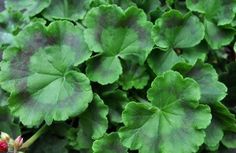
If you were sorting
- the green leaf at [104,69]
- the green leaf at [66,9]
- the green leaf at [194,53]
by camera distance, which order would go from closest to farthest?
the green leaf at [104,69], the green leaf at [194,53], the green leaf at [66,9]

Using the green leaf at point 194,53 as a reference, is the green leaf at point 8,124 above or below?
below

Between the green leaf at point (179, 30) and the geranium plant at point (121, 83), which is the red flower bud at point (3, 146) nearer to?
the geranium plant at point (121, 83)

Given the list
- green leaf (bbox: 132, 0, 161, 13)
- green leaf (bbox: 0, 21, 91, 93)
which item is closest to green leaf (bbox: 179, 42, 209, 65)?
green leaf (bbox: 132, 0, 161, 13)

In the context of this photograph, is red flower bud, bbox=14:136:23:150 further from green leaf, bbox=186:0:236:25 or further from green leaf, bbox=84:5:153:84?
green leaf, bbox=186:0:236:25

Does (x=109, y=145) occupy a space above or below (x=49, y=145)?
above

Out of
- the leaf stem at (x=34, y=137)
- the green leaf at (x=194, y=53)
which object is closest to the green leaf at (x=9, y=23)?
the leaf stem at (x=34, y=137)

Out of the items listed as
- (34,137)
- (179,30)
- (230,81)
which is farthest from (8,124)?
(230,81)

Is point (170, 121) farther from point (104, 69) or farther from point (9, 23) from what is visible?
point (9, 23)
